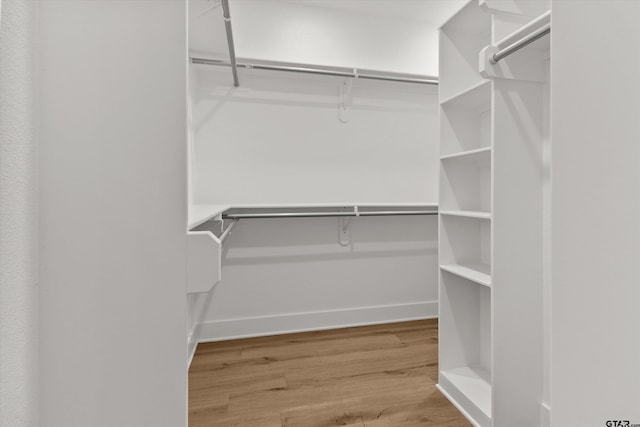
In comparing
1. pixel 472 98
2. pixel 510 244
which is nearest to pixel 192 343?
pixel 510 244

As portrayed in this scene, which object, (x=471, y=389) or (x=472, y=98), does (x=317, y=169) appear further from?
(x=471, y=389)

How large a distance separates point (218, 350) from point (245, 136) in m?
1.49

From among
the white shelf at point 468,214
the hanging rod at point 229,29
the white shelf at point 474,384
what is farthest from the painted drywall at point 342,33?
the white shelf at point 474,384

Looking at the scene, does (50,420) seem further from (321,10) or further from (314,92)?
(321,10)

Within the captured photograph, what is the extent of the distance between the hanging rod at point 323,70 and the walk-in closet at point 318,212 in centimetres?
2

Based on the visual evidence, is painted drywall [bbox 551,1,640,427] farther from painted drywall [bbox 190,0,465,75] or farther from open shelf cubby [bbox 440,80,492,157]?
painted drywall [bbox 190,0,465,75]

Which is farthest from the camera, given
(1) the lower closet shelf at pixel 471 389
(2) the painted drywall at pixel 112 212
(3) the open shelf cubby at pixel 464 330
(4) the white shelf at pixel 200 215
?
(3) the open shelf cubby at pixel 464 330

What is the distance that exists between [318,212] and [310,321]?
84 centimetres

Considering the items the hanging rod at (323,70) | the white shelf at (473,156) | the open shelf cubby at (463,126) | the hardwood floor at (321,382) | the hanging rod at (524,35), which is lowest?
the hardwood floor at (321,382)

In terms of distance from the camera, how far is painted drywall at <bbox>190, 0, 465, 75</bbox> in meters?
2.25

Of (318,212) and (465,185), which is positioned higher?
(465,185)

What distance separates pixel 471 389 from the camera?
149cm

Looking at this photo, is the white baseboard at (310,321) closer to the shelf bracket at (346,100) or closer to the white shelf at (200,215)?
the white shelf at (200,215)

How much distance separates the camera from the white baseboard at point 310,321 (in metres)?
2.19
